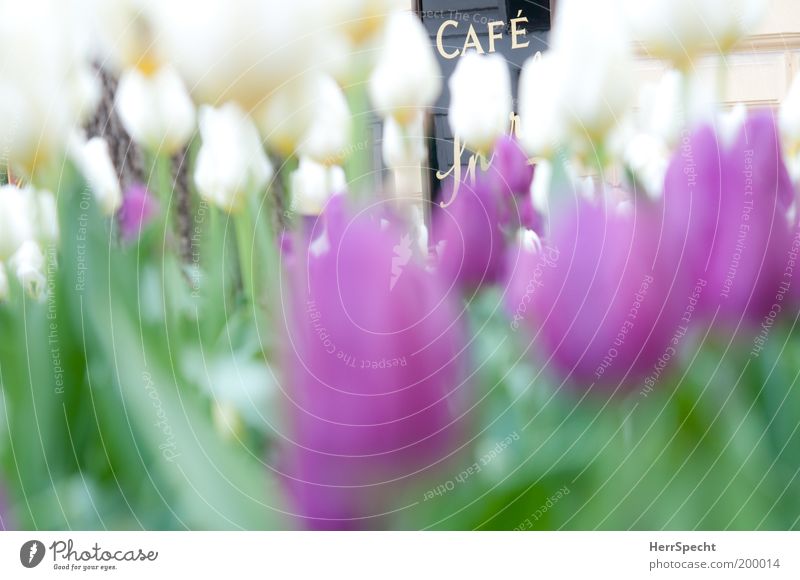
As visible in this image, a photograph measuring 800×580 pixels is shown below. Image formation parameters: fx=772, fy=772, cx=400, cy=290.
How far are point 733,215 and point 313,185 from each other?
0.72 ft

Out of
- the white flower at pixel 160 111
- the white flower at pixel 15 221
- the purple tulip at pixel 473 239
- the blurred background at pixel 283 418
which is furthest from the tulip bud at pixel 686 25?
the white flower at pixel 15 221

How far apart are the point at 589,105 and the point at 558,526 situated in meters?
0.23

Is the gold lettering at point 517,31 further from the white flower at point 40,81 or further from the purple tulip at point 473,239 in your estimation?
the white flower at point 40,81

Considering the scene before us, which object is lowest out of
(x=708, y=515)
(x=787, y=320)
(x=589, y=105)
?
Answer: (x=708, y=515)

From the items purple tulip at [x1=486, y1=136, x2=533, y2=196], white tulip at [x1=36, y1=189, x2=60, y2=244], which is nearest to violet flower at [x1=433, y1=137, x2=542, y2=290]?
purple tulip at [x1=486, y1=136, x2=533, y2=196]

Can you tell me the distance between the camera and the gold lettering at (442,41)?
44 centimetres

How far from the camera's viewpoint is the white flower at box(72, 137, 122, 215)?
425 mm

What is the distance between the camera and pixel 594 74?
385 millimetres

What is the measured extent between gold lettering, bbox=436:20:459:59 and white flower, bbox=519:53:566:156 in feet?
0.16

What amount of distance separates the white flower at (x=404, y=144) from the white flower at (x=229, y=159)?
2.7 inches

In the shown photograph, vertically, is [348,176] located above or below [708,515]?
above
